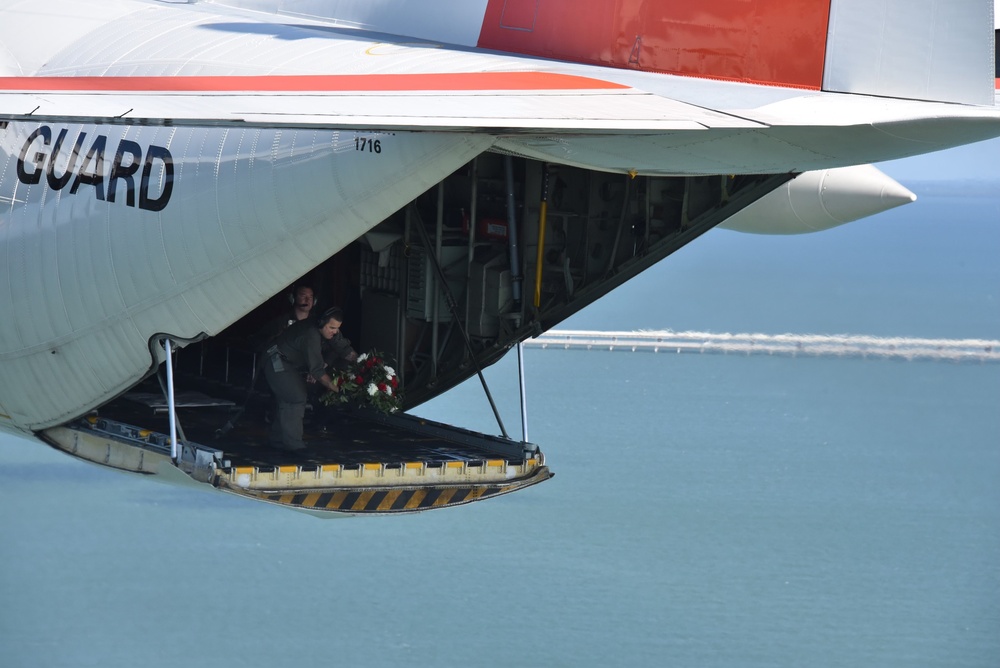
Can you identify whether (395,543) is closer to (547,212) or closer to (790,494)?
(790,494)

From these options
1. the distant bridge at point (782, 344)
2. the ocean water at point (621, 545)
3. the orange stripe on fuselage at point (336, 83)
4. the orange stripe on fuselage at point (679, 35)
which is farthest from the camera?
the distant bridge at point (782, 344)

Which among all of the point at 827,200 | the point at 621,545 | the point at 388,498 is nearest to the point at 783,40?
the point at 827,200

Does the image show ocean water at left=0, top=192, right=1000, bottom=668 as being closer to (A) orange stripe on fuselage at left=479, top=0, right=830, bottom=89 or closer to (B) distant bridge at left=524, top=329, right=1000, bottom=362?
(B) distant bridge at left=524, top=329, right=1000, bottom=362

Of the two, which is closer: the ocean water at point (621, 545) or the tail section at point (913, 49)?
the tail section at point (913, 49)

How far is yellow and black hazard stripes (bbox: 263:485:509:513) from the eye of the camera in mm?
13680

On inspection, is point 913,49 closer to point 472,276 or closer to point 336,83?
point 336,83

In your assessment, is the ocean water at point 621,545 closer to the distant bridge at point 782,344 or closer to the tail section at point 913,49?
the distant bridge at point 782,344

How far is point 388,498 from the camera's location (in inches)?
553

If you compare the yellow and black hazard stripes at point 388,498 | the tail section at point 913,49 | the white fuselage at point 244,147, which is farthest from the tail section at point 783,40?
the yellow and black hazard stripes at point 388,498

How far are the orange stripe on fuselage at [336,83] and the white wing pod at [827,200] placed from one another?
180 inches

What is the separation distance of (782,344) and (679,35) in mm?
55970

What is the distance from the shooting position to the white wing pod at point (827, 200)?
16938mm

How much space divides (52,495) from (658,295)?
40988 millimetres

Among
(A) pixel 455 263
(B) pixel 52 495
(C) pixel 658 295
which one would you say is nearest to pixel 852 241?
(C) pixel 658 295
